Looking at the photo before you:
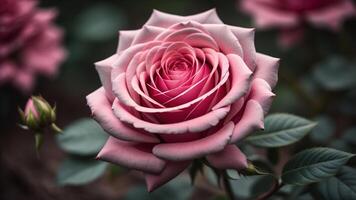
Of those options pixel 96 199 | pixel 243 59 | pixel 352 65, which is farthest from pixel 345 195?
pixel 96 199

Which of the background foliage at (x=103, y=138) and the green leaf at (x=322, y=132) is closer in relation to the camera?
the background foliage at (x=103, y=138)

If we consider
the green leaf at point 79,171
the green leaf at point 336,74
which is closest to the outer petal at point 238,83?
the green leaf at point 79,171

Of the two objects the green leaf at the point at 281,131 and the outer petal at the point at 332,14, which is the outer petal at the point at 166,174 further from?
the outer petal at the point at 332,14

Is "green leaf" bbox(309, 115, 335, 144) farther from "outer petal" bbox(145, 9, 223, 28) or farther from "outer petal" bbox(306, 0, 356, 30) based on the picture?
"outer petal" bbox(145, 9, 223, 28)

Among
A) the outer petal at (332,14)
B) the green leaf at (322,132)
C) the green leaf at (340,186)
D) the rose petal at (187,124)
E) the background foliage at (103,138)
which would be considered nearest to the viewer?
the rose petal at (187,124)

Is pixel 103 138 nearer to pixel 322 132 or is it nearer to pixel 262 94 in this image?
pixel 262 94

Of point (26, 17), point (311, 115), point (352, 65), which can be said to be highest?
point (26, 17)

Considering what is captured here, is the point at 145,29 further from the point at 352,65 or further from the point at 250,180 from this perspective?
the point at 352,65
